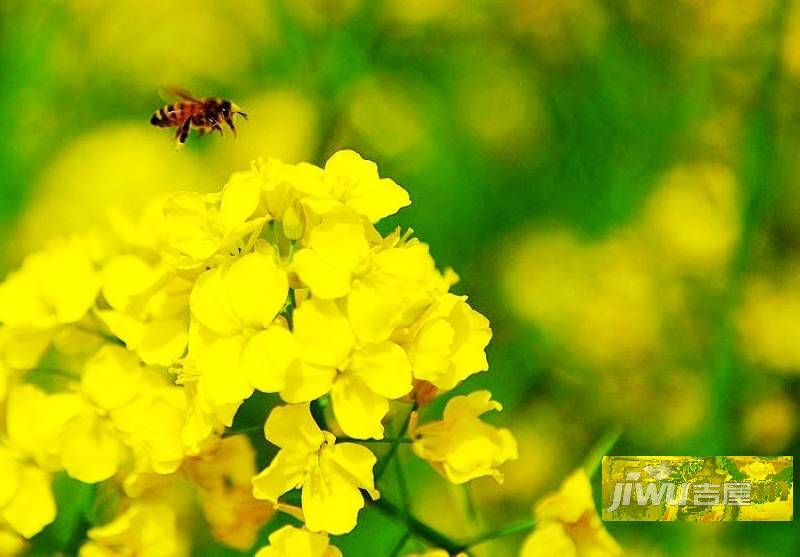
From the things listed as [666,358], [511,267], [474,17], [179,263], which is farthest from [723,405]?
[179,263]

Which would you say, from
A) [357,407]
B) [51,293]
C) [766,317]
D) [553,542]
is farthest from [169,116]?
[766,317]

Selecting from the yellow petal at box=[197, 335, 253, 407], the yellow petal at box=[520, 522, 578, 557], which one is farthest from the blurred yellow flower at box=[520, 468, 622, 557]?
the yellow petal at box=[197, 335, 253, 407]

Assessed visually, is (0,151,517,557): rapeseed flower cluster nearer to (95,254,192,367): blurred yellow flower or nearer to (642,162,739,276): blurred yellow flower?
(95,254,192,367): blurred yellow flower

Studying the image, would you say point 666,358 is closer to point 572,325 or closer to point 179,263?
point 572,325

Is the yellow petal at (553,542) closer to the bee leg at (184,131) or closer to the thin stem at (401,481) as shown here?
the thin stem at (401,481)

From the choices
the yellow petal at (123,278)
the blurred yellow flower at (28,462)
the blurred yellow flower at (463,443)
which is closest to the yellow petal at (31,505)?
the blurred yellow flower at (28,462)

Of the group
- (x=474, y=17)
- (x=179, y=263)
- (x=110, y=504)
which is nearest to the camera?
(x=179, y=263)
